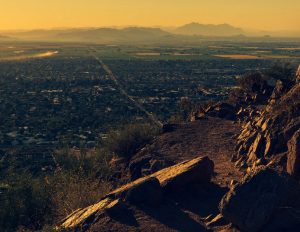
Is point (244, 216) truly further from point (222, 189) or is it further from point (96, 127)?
point (96, 127)

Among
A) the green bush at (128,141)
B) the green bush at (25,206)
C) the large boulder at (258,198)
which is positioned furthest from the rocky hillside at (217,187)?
the green bush at (25,206)

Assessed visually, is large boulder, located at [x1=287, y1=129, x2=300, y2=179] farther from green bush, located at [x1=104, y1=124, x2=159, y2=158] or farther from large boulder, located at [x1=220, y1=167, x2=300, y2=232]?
green bush, located at [x1=104, y1=124, x2=159, y2=158]

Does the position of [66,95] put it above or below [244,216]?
below

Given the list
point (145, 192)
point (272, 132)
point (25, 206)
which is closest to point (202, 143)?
point (272, 132)

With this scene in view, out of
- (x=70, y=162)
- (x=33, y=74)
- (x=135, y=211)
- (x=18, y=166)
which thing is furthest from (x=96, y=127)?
(x=33, y=74)

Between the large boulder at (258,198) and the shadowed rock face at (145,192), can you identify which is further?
the shadowed rock face at (145,192)

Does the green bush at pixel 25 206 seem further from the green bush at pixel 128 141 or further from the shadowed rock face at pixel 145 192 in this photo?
the green bush at pixel 128 141

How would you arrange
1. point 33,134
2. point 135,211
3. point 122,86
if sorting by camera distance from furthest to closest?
point 122,86
point 33,134
point 135,211

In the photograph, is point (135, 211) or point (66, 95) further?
point (66, 95)
